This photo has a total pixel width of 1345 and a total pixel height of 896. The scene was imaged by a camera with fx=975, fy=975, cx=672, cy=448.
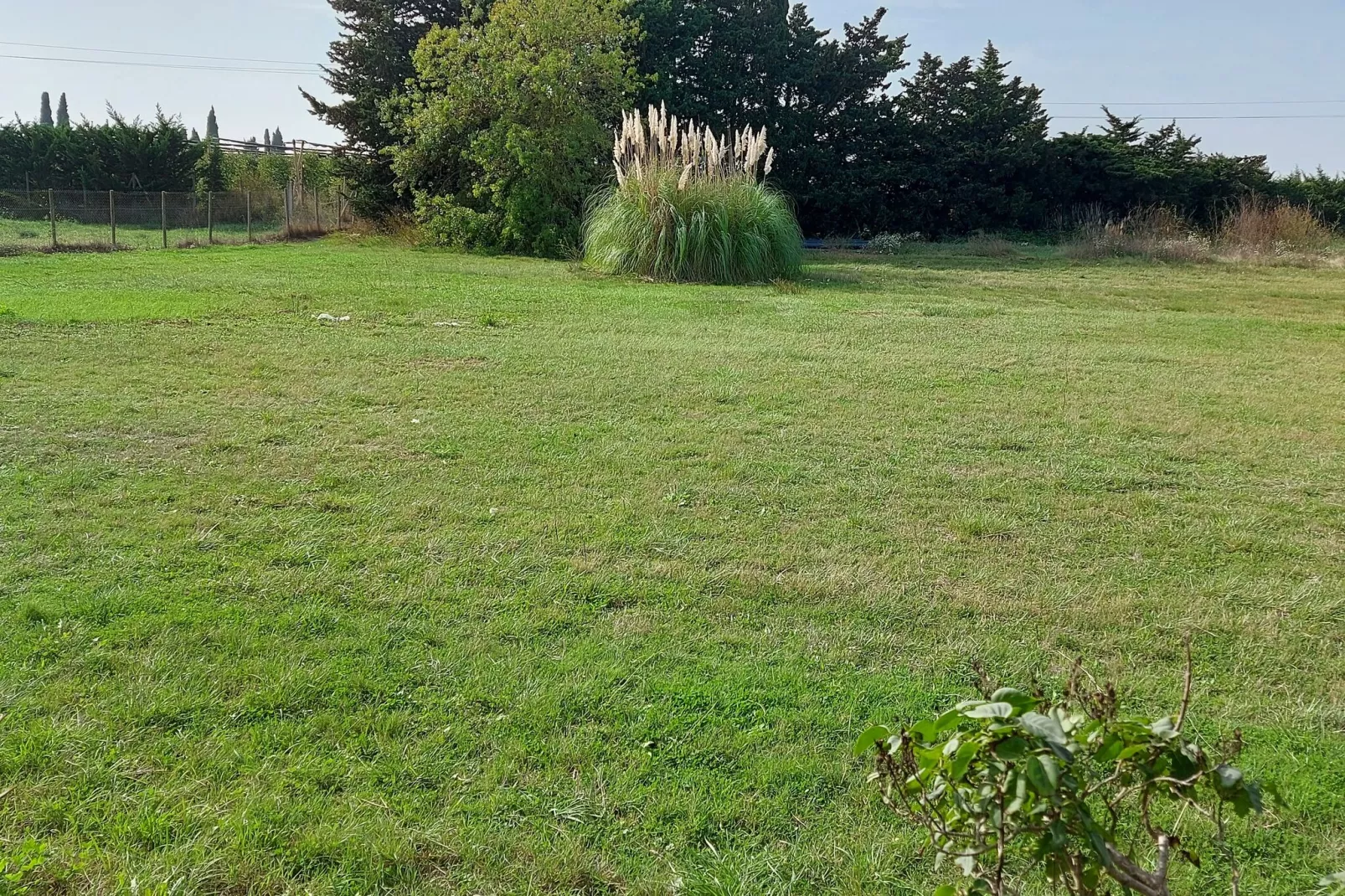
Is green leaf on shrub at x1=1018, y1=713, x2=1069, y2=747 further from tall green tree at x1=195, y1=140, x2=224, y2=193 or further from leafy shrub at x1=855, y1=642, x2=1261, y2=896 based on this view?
tall green tree at x1=195, y1=140, x2=224, y2=193

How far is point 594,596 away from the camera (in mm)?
2975

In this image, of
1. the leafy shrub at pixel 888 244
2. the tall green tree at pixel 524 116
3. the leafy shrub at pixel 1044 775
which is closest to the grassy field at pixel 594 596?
the leafy shrub at pixel 1044 775

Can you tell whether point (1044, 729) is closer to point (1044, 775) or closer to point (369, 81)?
point (1044, 775)

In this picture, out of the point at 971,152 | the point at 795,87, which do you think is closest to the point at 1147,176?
the point at 971,152

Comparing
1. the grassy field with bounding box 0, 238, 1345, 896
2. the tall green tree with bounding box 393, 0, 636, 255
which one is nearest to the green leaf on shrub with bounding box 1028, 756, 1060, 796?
the grassy field with bounding box 0, 238, 1345, 896

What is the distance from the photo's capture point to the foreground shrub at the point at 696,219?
11641 millimetres

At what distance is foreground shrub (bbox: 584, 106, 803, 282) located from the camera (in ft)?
38.2

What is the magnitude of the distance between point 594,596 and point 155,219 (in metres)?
17.5

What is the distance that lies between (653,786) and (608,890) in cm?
31

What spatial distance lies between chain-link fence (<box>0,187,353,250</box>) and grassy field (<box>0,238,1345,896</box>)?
10494 mm

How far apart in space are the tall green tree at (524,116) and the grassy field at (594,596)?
957 cm

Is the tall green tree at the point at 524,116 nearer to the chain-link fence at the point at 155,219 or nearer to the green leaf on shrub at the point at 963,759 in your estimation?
the chain-link fence at the point at 155,219

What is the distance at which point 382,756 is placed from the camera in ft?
6.95

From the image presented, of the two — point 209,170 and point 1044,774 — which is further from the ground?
point 209,170
